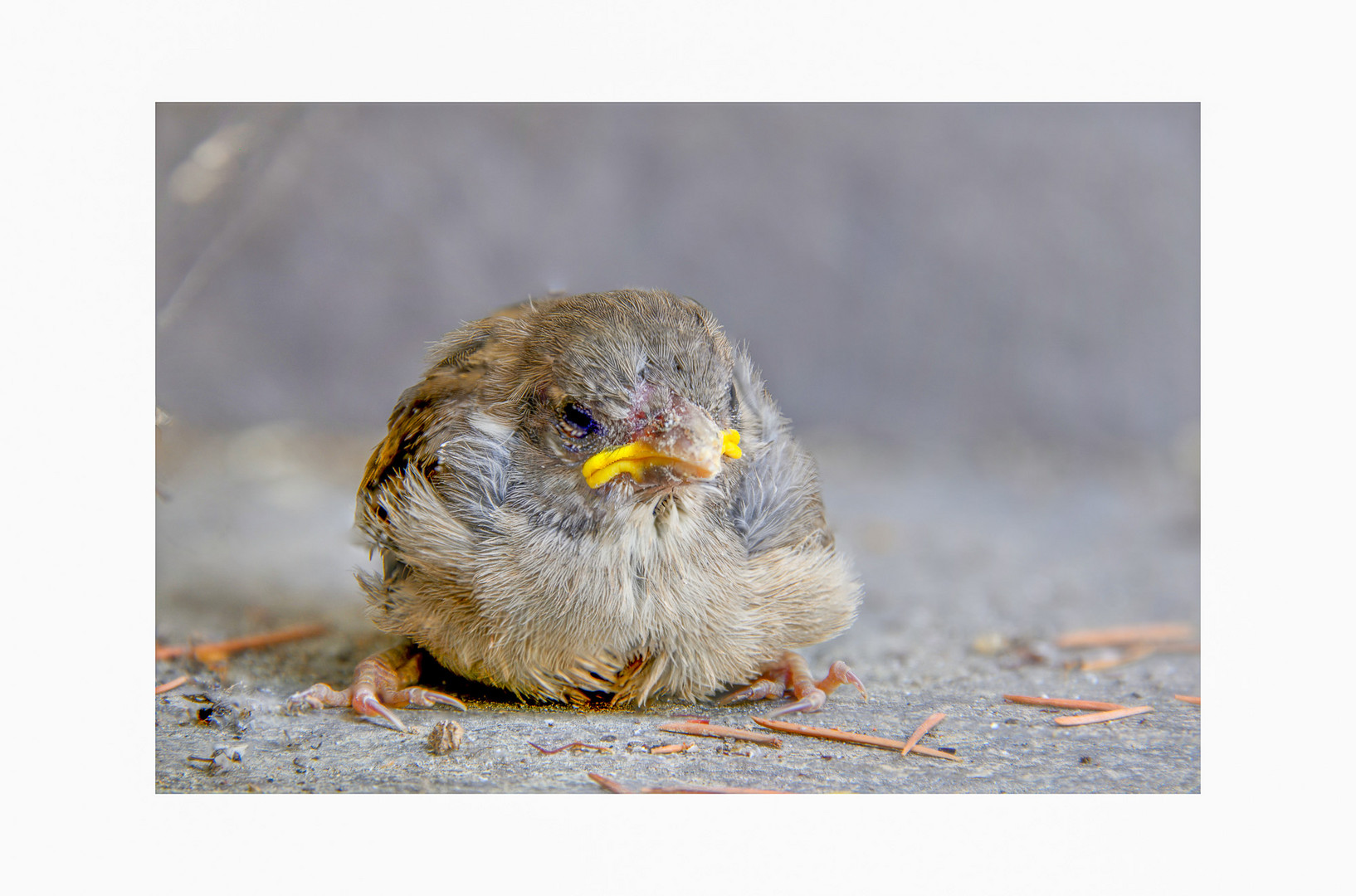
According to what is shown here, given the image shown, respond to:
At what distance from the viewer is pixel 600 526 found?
250 centimetres

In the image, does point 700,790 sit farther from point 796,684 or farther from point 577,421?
point 577,421

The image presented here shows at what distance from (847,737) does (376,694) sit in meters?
Result: 1.30

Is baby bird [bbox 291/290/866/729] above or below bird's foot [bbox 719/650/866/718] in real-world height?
above

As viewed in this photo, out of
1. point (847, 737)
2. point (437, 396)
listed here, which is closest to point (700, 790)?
point (847, 737)

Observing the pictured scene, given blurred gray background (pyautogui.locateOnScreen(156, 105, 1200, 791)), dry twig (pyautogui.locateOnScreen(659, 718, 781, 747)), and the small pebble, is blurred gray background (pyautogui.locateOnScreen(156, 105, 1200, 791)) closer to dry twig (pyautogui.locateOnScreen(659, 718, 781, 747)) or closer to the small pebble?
dry twig (pyautogui.locateOnScreen(659, 718, 781, 747))

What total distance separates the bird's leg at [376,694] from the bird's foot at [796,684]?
0.83 m

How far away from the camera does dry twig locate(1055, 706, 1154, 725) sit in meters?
2.76

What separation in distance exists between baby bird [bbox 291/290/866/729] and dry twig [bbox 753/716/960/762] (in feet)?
0.42

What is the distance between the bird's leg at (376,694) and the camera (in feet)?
8.74

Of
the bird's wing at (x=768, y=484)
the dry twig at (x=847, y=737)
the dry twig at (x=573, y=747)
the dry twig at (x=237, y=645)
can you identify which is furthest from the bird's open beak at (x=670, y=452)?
the dry twig at (x=237, y=645)

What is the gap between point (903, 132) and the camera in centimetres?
634

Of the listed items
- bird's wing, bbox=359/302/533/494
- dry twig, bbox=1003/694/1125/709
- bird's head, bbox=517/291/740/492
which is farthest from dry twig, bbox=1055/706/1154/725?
bird's wing, bbox=359/302/533/494

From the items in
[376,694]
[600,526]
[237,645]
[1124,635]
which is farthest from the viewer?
[1124,635]

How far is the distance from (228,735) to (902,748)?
5.68 feet
